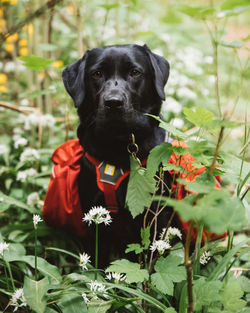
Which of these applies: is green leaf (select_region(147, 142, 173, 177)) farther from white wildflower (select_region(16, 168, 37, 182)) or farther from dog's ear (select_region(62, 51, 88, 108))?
white wildflower (select_region(16, 168, 37, 182))

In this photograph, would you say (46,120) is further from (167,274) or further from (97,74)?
(167,274)

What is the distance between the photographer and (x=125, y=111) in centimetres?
193

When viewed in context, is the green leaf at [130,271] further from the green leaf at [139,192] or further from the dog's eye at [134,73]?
the dog's eye at [134,73]

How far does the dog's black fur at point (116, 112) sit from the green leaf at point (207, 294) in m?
0.83

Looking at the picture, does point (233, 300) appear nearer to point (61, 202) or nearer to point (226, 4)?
point (226, 4)

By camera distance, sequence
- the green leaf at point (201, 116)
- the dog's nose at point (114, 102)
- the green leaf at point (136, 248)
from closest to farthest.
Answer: the green leaf at point (201, 116), the green leaf at point (136, 248), the dog's nose at point (114, 102)

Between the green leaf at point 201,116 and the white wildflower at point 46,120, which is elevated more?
the green leaf at point 201,116

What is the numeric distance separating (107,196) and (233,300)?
1.00 metres

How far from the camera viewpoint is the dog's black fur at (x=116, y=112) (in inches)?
78.7

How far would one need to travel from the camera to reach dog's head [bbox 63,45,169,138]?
196 cm

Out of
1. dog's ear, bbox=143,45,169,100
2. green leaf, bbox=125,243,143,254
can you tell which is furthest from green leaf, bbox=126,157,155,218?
dog's ear, bbox=143,45,169,100

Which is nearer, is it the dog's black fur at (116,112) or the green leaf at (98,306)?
the green leaf at (98,306)

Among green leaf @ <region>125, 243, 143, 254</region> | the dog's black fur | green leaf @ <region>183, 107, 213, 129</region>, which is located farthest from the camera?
the dog's black fur

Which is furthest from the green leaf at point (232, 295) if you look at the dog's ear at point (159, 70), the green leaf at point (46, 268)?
the dog's ear at point (159, 70)
